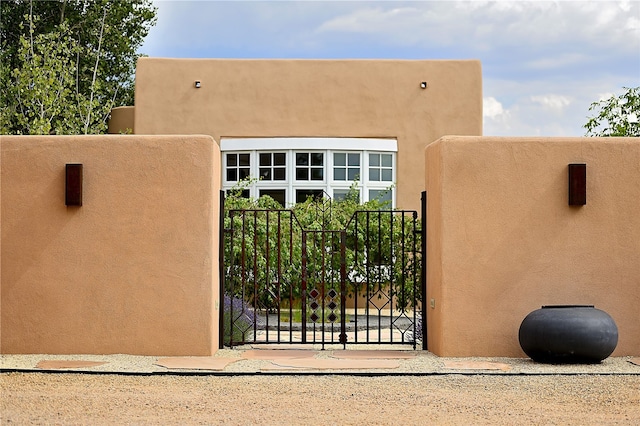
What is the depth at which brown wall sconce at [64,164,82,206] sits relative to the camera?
407 inches

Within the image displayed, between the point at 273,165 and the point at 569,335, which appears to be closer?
the point at 569,335

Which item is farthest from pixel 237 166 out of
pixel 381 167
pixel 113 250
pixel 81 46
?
pixel 81 46

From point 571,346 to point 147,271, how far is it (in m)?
4.47

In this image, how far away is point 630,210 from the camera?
1050 cm

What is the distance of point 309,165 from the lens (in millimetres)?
18047

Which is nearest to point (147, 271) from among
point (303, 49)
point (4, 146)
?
point (4, 146)

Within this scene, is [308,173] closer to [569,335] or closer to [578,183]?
[578,183]

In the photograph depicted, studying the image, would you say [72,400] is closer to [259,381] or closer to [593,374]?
[259,381]

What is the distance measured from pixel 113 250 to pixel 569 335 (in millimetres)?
4831

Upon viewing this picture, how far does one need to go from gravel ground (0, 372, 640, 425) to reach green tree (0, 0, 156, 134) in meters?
14.6

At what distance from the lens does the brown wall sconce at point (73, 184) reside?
10336 mm

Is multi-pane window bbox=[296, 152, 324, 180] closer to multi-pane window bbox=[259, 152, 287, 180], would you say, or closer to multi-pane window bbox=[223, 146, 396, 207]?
multi-pane window bbox=[223, 146, 396, 207]

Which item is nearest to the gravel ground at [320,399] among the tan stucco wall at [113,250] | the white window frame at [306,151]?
the tan stucco wall at [113,250]

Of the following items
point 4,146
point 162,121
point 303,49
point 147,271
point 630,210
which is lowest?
point 147,271
